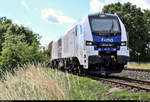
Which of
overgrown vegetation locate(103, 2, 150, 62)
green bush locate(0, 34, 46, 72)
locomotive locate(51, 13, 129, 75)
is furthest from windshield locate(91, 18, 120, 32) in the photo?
overgrown vegetation locate(103, 2, 150, 62)

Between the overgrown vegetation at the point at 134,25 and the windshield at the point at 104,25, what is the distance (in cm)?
2969

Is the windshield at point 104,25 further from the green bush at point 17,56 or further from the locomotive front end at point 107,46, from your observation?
the green bush at point 17,56

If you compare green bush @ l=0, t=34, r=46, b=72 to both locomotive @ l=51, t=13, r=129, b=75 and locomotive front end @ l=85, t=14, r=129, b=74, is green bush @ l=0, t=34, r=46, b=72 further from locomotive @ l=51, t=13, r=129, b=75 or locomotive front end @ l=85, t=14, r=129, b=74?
locomotive front end @ l=85, t=14, r=129, b=74

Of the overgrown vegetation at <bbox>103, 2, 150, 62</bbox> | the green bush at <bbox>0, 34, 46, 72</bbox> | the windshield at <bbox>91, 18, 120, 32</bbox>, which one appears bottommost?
the green bush at <bbox>0, 34, 46, 72</bbox>

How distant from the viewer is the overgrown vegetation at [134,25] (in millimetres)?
40594

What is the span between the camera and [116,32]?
37.0 feet

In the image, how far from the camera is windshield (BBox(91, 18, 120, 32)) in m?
11.3

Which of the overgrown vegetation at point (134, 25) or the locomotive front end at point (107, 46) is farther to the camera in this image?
the overgrown vegetation at point (134, 25)

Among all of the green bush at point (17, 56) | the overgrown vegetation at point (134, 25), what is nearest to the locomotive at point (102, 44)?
the green bush at point (17, 56)

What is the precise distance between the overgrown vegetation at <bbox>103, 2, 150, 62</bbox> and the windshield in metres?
29.7

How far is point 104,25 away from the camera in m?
11.4

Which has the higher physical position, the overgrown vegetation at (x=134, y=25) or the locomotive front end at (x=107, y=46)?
the overgrown vegetation at (x=134, y=25)

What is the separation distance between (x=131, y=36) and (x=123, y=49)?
102 feet

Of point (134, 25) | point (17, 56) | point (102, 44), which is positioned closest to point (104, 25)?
point (102, 44)
